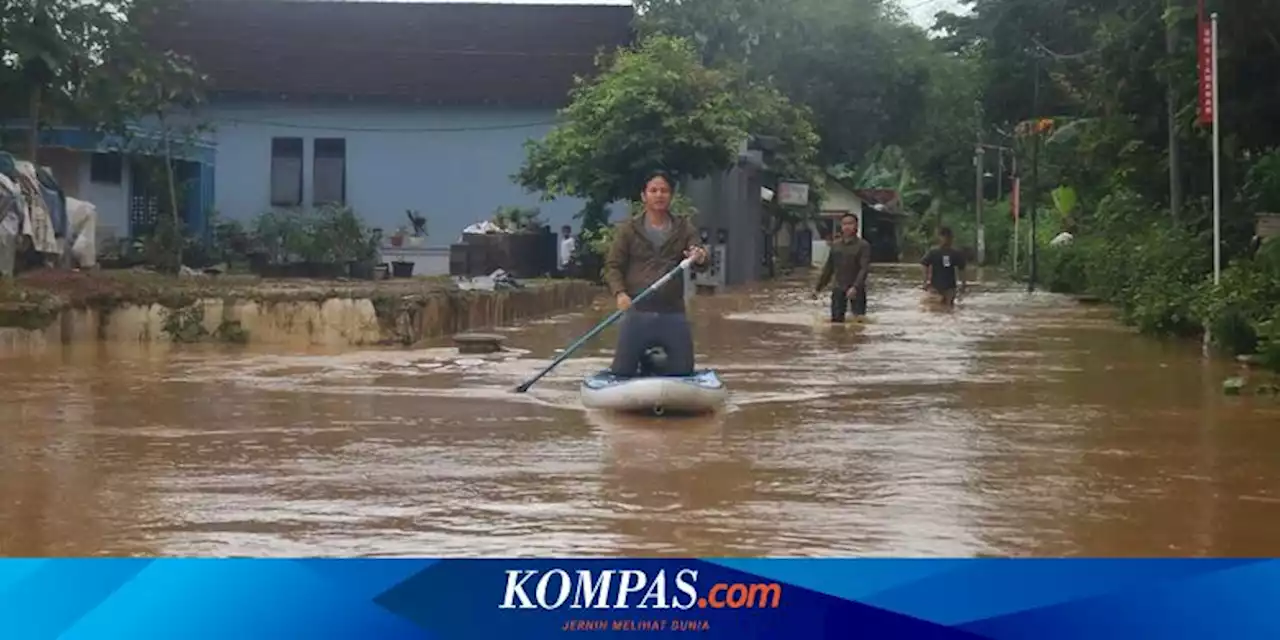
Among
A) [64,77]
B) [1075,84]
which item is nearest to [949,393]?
[64,77]

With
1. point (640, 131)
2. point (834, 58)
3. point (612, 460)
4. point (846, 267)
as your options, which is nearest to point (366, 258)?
point (640, 131)

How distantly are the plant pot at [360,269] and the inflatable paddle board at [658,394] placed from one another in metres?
17.2

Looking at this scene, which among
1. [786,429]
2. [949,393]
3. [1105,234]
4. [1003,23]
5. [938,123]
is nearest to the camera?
[786,429]

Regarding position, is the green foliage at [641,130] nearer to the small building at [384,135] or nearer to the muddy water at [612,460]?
the small building at [384,135]

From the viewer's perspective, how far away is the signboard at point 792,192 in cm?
4225

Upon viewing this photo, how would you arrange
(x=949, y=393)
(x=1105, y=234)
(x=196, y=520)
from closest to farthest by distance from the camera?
(x=196, y=520)
(x=949, y=393)
(x=1105, y=234)

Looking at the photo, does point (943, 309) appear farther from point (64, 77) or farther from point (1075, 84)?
point (64, 77)

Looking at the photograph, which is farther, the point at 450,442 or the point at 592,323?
the point at 592,323

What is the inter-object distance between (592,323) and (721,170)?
11.3 metres

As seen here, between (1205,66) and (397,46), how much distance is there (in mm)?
23538

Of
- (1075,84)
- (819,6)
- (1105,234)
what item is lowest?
(1105,234)

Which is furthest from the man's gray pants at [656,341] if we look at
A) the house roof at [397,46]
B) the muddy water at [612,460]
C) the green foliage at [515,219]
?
the house roof at [397,46]

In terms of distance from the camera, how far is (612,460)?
9289 millimetres

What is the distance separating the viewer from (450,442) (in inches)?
394
